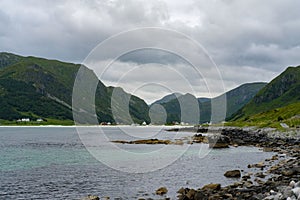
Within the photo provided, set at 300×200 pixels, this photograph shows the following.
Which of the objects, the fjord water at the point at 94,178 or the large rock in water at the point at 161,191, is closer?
the large rock in water at the point at 161,191

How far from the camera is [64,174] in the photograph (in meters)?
42.0

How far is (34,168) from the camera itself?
47156 mm

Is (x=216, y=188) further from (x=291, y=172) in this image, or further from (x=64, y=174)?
(x=64, y=174)

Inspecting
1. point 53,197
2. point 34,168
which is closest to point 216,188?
point 53,197

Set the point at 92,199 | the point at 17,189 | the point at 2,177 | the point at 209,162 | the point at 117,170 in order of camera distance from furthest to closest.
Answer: the point at 209,162, the point at 117,170, the point at 2,177, the point at 17,189, the point at 92,199

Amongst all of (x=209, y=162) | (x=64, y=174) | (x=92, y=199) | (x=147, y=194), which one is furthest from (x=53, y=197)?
(x=209, y=162)

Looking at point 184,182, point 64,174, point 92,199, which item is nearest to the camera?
point 92,199

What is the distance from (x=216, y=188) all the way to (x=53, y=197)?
49.9 feet

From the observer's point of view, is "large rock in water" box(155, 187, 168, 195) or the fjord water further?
the fjord water

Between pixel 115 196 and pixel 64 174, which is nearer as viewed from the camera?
pixel 115 196

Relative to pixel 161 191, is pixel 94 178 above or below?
above

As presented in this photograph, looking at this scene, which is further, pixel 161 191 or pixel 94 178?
pixel 94 178

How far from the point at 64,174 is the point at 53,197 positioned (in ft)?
41.5

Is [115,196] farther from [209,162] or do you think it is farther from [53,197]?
Result: [209,162]
